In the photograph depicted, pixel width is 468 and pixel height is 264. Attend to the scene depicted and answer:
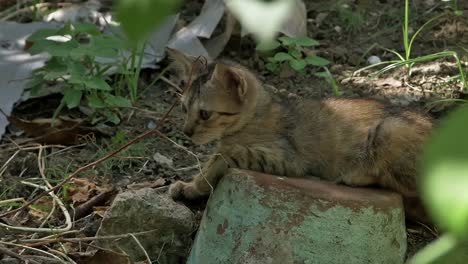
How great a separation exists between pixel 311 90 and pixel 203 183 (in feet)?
6.35

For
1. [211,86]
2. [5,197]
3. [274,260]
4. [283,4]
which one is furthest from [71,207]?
[283,4]

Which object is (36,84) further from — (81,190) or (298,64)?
(298,64)

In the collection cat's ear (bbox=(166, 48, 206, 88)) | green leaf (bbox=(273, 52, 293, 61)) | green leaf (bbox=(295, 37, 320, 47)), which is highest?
cat's ear (bbox=(166, 48, 206, 88))

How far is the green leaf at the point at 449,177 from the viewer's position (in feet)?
1.48

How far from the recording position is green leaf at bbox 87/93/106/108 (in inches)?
194

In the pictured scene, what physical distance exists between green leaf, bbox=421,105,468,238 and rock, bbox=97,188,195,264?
120 inches

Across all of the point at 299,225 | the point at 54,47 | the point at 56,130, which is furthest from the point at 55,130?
the point at 299,225

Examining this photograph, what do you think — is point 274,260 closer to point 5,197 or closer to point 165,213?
point 165,213

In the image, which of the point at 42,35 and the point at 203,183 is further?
the point at 42,35

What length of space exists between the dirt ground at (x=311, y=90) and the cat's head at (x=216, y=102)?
1.09 ft

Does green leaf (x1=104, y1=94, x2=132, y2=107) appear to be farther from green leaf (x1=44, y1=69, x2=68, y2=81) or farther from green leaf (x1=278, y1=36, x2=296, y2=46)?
green leaf (x1=278, y1=36, x2=296, y2=46)

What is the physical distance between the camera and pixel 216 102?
3650mm

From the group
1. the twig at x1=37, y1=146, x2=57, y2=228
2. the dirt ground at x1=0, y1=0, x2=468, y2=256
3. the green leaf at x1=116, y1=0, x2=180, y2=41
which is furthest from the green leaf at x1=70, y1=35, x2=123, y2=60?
the green leaf at x1=116, y1=0, x2=180, y2=41

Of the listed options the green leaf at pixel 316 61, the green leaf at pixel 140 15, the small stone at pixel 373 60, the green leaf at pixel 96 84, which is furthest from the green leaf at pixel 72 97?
the green leaf at pixel 140 15
